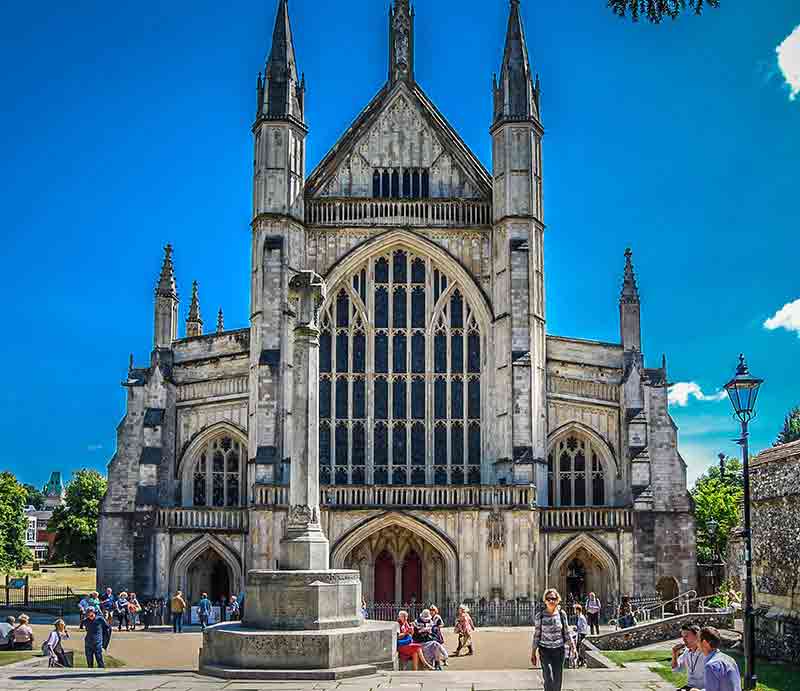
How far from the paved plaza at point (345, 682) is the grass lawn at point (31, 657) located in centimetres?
259

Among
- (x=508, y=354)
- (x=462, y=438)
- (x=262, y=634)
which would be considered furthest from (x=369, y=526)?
(x=262, y=634)

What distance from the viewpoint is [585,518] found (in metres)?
38.2

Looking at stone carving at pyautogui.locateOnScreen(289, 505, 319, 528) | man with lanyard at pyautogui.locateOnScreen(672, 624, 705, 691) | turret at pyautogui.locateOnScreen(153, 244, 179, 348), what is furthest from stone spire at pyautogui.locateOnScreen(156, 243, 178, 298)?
man with lanyard at pyautogui.locateOnScreen(672, 624, 705, 691)

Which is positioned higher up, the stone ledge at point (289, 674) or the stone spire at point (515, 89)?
the stone spire at point (515, 89)

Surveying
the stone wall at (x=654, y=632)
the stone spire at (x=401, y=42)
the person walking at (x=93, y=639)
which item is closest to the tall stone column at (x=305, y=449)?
the person walking at (x=93, y=639)

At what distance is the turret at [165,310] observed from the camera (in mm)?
42344

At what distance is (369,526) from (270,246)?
35.3ft

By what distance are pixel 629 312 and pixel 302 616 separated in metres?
26.3

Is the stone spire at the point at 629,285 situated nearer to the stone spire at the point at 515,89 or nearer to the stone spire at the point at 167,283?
the stone spire at the point at 515,89

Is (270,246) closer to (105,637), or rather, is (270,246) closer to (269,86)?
(269,86)

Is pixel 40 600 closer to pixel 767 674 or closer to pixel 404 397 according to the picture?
pixel 404 397

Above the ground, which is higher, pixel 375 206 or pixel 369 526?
pixel 375 206

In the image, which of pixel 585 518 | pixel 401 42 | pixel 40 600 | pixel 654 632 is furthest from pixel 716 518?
pixel 40 600

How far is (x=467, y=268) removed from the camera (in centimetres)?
4031
